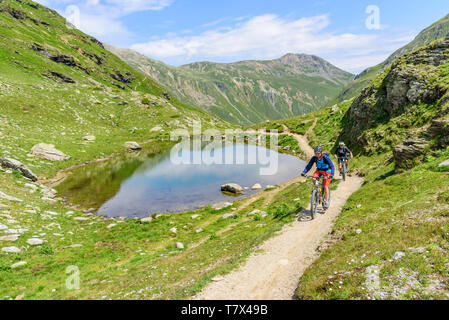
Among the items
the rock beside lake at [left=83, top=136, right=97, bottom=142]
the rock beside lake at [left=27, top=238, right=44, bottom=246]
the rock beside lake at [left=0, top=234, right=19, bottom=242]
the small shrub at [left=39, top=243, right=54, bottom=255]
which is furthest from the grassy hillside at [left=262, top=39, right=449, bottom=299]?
the rock beside lake at [left=83, top=136, right=97, bottom=142]

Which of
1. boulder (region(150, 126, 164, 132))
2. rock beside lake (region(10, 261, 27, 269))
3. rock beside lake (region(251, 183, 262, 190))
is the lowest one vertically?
rock beside lake (region(10, 261, 27, 269))

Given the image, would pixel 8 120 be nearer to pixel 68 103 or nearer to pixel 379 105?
pixel 68 103

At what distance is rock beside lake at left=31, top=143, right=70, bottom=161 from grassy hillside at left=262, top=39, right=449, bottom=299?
167 feet

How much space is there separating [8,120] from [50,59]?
10467cm

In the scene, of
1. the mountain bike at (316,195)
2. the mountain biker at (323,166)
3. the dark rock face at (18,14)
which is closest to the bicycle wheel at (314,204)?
the mountain bike at (316,195)

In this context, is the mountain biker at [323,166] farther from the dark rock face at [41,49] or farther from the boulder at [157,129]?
the dark rock face at [41,49]

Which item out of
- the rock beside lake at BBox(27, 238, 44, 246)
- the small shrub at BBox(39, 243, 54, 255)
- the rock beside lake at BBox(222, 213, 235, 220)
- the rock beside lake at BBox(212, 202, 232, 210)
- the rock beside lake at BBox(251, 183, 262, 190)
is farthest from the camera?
the rock beside lake at BBox(251, 183, 262, 190)

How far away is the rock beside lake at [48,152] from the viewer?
43.1 meters

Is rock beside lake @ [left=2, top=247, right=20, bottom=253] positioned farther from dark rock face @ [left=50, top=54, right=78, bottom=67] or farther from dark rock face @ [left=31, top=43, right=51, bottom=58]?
dark rock face @ [left=50, top=54, right=78, bottom=67]

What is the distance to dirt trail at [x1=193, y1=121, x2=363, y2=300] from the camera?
8891mm

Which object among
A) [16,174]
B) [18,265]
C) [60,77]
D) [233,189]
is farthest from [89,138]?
[60,77]

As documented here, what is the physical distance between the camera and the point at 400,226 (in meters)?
9.96

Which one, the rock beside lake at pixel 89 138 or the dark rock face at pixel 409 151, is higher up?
the rock beside lake at pixel 89 138

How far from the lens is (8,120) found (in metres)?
53.9
